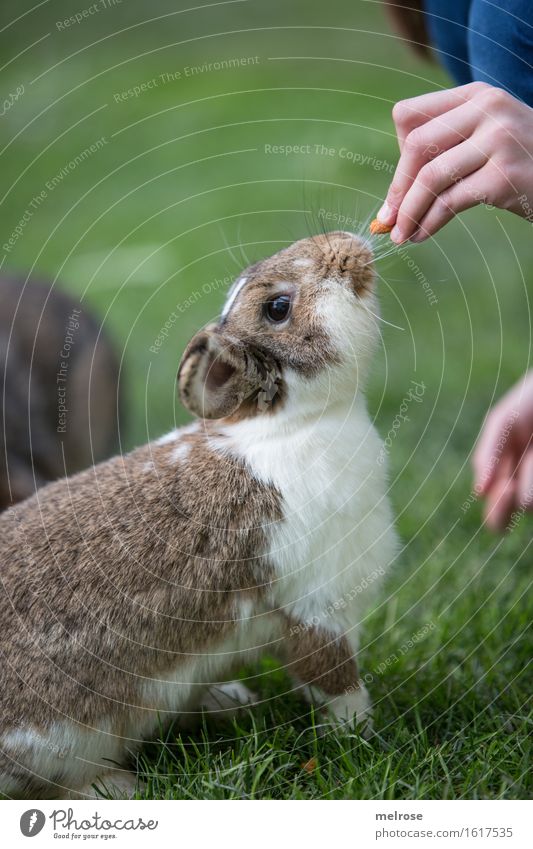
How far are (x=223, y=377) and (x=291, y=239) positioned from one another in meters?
2.75

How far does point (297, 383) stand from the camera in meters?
2.88

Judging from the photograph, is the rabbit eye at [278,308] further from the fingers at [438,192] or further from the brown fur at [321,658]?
the brown fur at [321,658]

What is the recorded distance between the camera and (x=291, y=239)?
5.43 metres
